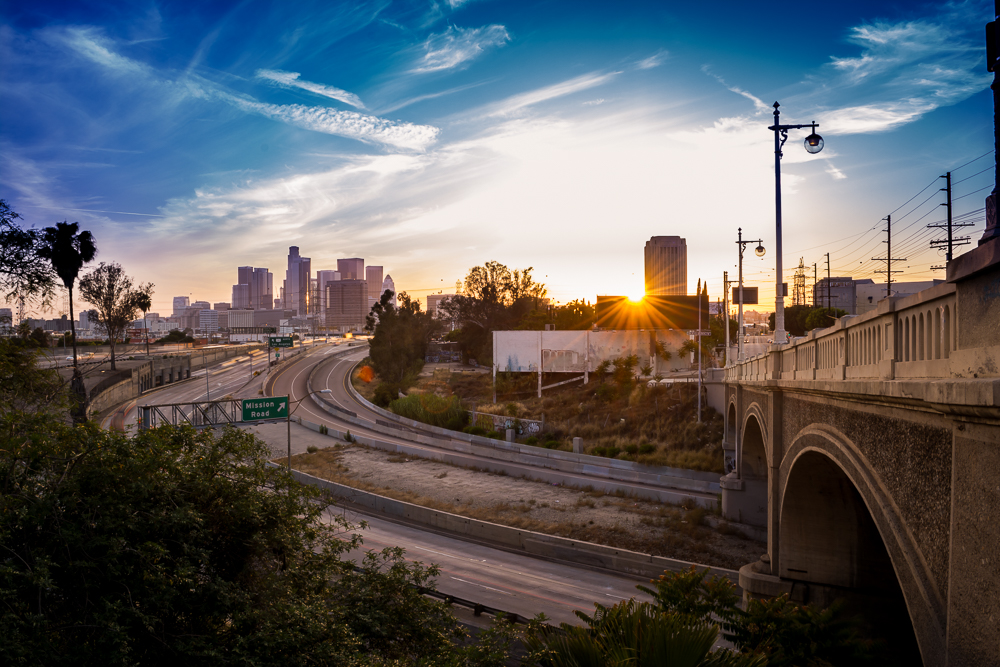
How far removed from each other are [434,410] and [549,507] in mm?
25243

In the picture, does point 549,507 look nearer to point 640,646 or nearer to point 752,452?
point 752,452

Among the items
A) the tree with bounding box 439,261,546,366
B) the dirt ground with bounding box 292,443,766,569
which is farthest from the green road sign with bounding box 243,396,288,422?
the tree with bounding box 439,261,546,366

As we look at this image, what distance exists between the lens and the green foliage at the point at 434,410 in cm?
5425

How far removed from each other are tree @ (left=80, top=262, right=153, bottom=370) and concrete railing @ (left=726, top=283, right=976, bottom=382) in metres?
72.2

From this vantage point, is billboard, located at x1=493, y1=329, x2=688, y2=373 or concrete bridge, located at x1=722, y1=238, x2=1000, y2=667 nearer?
concrete bridge, located at x1=722, y1=238, x2=1000, y2=667

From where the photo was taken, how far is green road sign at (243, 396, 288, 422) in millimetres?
32375

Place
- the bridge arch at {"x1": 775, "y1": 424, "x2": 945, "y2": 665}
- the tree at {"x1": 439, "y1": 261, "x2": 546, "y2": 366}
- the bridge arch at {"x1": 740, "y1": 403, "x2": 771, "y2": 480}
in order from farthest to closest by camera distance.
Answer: the tree at {"x1": 439, "y1": 261, "x2": 546, "y2": 366}, the bridge arch at {"x1": 740, "y1": 403, "x2": 771, "y2": 480}, the bridge arch at {"x1": 775, "y1": 424, "x2": 945, "y2": 665}

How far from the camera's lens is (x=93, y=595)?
319 inches

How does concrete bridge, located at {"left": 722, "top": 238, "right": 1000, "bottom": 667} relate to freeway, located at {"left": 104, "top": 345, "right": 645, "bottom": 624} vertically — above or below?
above

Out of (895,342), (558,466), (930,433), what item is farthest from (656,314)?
(930,433)

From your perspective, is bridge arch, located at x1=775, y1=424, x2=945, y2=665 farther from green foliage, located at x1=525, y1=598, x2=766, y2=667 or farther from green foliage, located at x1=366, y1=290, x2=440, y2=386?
green foliage, located at x1=366, y1=290, x2=440, y2=386

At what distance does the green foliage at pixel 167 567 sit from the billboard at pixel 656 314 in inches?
2217

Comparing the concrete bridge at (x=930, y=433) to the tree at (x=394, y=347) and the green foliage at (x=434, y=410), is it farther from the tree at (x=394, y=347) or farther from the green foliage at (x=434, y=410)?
the tree at (x=394, y=347)

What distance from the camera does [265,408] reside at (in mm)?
33438
